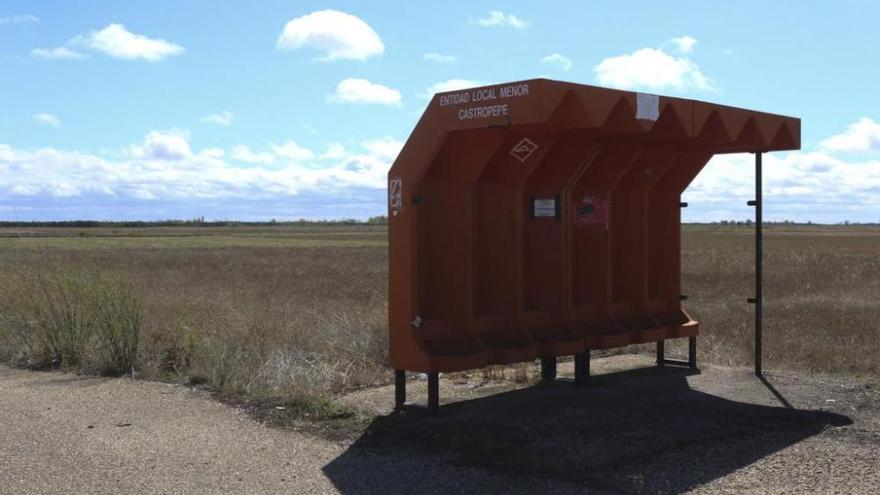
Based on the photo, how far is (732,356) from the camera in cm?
1036

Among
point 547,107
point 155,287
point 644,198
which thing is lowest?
point 155,287

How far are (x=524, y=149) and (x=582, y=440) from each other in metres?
2.57

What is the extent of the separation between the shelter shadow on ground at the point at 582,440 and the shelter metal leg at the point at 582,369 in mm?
276

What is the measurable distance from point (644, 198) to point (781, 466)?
4110 mm

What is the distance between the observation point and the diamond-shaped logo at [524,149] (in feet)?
24.5

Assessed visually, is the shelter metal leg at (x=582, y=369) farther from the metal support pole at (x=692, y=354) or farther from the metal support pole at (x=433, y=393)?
the metal support pole at (x=433, y=393)

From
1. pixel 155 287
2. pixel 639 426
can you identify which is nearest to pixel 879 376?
pixel 639 426

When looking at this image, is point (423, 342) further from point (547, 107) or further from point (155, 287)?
point (155, 287)

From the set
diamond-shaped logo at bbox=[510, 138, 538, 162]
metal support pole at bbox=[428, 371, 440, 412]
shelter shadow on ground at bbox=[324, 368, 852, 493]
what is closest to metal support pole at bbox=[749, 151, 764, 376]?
shelter shadow on ground at bbox=[324, 368, 852, 493]

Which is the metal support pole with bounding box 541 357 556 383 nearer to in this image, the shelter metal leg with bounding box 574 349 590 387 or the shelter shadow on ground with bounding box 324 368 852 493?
the shelter metal leg with bounding box 574 349 590 387

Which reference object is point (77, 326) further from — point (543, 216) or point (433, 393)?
point (543, 216)

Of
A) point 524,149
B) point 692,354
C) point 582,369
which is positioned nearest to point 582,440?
point 582,369

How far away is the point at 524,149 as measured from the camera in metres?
7.54

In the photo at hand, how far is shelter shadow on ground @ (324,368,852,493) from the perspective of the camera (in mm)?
5410
